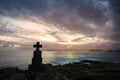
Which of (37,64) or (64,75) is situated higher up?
(37,64)

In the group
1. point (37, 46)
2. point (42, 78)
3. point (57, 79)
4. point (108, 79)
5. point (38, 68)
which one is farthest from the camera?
point (37, 46)

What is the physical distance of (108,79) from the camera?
48.5ft

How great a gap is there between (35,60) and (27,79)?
5004 mm

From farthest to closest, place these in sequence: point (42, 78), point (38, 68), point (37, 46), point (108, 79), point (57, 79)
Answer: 1. point (37, 46)
2. point (38, 68)
3. point (108, 79)
4. point (42, 78)
5. point (57, 79)

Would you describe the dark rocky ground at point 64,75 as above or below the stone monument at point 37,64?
below

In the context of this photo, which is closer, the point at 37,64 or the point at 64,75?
the point at 64,75

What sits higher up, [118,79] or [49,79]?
[49,79]

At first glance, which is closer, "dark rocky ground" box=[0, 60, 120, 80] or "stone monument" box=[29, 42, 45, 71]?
"dark rocky ground" box=[0, 60, 120, 80]

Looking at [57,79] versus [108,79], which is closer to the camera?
[57,79]

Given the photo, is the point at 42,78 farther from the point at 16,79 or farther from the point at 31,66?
the point at 31,66

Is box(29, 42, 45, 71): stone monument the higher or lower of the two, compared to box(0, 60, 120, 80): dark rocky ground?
higher

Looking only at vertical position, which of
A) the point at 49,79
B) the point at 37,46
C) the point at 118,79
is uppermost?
the point at 37,46

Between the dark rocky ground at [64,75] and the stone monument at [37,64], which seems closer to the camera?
the dark rocky ground at [64,75]

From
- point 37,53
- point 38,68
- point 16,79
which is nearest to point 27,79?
point 16,79
